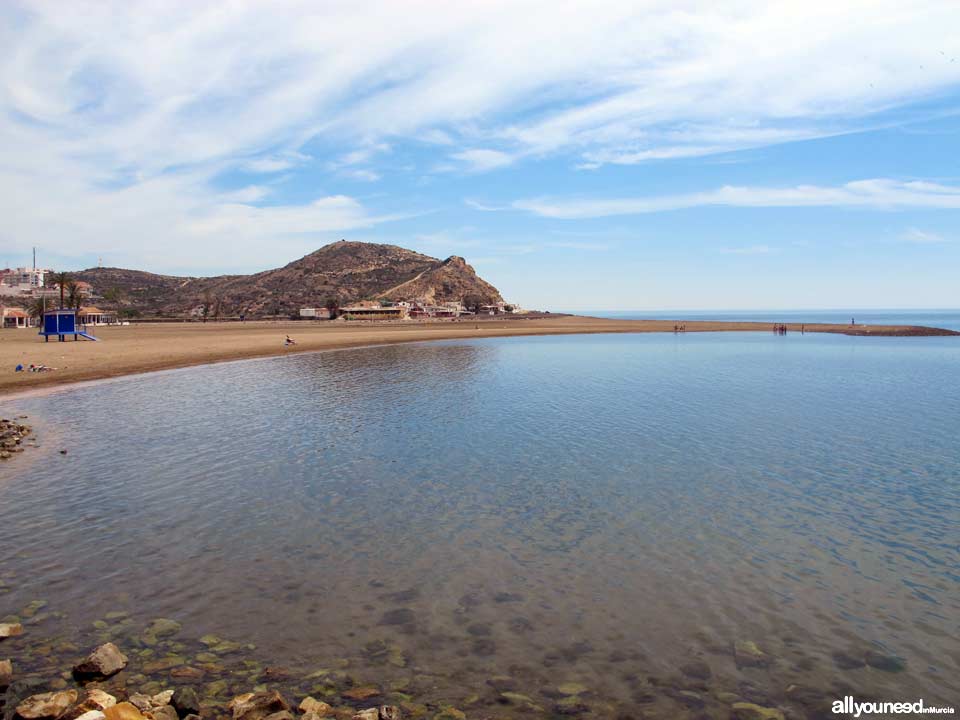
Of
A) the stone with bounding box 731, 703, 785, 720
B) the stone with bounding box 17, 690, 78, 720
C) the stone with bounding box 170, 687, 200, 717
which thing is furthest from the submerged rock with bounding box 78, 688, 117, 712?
the stone with bounding box 731, 703, 785, 720

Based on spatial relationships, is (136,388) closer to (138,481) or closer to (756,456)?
(138,481)

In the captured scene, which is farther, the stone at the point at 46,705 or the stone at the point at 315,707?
the stone at the point at 315,707

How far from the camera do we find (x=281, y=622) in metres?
8.98

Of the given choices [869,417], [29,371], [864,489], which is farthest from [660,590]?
[29,371]

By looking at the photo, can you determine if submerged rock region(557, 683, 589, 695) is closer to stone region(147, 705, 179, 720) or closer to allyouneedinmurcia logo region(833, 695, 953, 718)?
allyouneedinmurcia logo region(833, 695, 953, 718)

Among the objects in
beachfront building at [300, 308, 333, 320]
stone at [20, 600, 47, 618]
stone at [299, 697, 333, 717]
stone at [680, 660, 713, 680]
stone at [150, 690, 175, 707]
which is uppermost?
beachfront building at [300, 308, 333, 320]

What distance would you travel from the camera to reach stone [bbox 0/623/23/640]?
8219 millimetres

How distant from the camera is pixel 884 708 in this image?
23.4 feet

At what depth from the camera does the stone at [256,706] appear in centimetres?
659

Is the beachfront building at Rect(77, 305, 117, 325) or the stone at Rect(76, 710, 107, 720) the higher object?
the beachfront building at Rect(77, 305, 117, 325)

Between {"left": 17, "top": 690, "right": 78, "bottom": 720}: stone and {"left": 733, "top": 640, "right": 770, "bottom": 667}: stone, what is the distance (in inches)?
303

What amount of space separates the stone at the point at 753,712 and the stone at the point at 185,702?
231 inches

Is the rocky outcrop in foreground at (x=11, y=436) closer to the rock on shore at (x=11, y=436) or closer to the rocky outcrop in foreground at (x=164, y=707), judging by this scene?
the rock on shore at (x=11, y=436)

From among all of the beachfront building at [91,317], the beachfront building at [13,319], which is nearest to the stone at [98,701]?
the beachfront building at [13,319]
